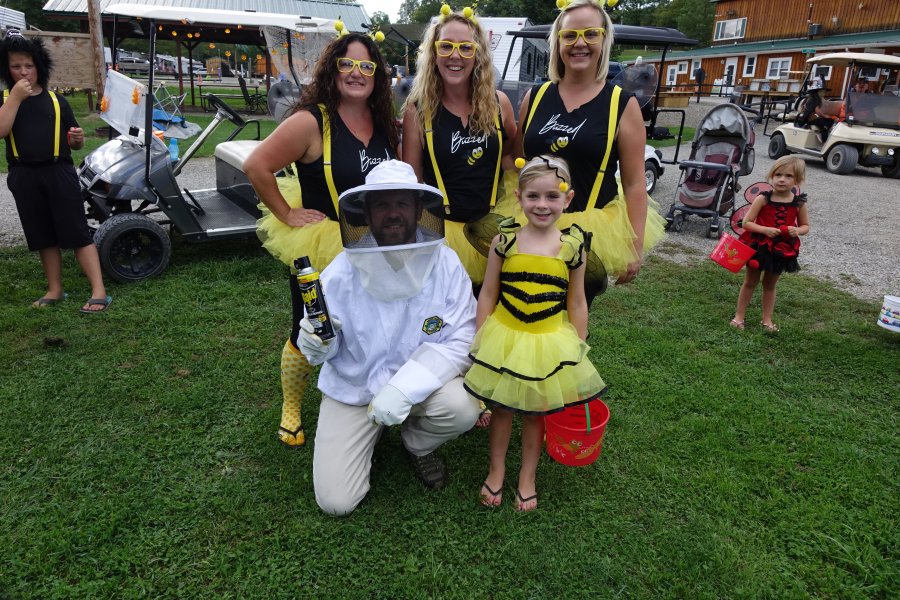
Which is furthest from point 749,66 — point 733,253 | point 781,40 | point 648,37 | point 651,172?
point 733,253

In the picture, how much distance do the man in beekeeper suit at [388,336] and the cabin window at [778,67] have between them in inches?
1217

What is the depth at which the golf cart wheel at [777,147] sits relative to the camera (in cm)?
1384

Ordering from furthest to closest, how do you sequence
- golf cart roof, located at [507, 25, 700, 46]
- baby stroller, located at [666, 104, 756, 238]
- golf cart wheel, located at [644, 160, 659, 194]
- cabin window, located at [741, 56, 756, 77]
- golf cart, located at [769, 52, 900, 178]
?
cabin window, located at [741, 56, 756, 77]
golf cart, located at [769, 52, 900, 178]
golf cart roof, located at [507, 25, 700, 46]
golf cart wheel, located at [644, 160, 659, 194]
baby stroller, located at [666, 104, 756, 238]

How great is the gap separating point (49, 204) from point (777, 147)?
1480 centimetres

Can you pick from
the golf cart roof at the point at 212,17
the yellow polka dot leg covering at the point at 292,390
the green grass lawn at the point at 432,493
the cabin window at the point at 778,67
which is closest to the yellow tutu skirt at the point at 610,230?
the green grass lawn at the point at 432,493

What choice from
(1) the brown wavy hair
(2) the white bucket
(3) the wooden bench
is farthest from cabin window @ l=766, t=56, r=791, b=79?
(1) the brown wavy hair

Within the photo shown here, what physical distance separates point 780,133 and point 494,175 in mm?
13832

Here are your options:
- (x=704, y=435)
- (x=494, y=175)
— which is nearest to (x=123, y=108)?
(x=494, y=175)

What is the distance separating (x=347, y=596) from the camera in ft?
6.97

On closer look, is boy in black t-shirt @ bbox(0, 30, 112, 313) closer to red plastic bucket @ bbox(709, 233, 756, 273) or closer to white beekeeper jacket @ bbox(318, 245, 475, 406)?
white beekeeper jacket @ bbox(318, 245, 475, 406)

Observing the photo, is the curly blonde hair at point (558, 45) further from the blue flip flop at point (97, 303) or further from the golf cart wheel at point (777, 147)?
the golf cart wheel at point (777, 147)

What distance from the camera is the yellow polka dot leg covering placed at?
289 cm

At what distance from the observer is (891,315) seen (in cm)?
416

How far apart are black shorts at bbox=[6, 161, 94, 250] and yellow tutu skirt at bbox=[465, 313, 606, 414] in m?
3.54
